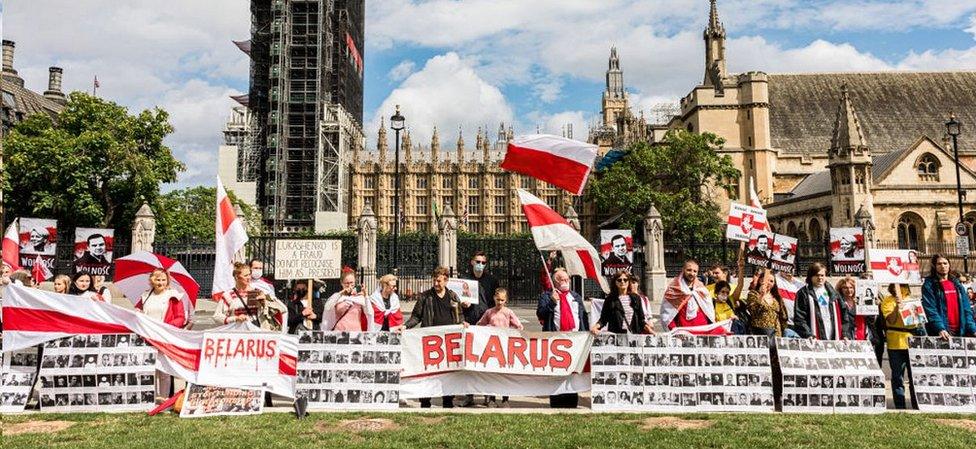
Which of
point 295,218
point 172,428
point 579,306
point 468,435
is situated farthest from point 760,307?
point 295,218

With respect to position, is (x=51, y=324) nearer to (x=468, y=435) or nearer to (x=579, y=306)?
(x=468, y=435)

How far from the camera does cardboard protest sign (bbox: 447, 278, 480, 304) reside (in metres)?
8.38

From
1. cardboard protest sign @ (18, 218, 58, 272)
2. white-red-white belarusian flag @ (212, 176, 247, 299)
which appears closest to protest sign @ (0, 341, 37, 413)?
white-red-white belarusian flag @ (212, 176, 247, 299)

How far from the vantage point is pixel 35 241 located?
53.0 feet

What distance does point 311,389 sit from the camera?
23.7ft

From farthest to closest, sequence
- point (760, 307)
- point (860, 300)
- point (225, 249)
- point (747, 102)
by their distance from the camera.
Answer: point (747, 102), point (860, 300), point (225, 249), point (760, 307)

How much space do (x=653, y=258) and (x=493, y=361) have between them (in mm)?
17553

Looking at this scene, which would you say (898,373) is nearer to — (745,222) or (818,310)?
(818,310)

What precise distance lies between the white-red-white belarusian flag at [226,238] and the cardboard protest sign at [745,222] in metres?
9.28

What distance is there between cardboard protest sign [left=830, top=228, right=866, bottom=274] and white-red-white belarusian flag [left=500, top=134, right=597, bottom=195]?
422 inches

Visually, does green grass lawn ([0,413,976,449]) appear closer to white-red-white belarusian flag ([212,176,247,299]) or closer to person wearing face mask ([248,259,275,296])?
person wearing face mask ([248,259,275,296])

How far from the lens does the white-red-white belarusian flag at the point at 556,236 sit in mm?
8828

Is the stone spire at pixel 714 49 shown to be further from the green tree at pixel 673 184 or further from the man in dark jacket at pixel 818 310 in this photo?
the man in dark jacket at pixel 818 310

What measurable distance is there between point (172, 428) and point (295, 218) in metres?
54.3
